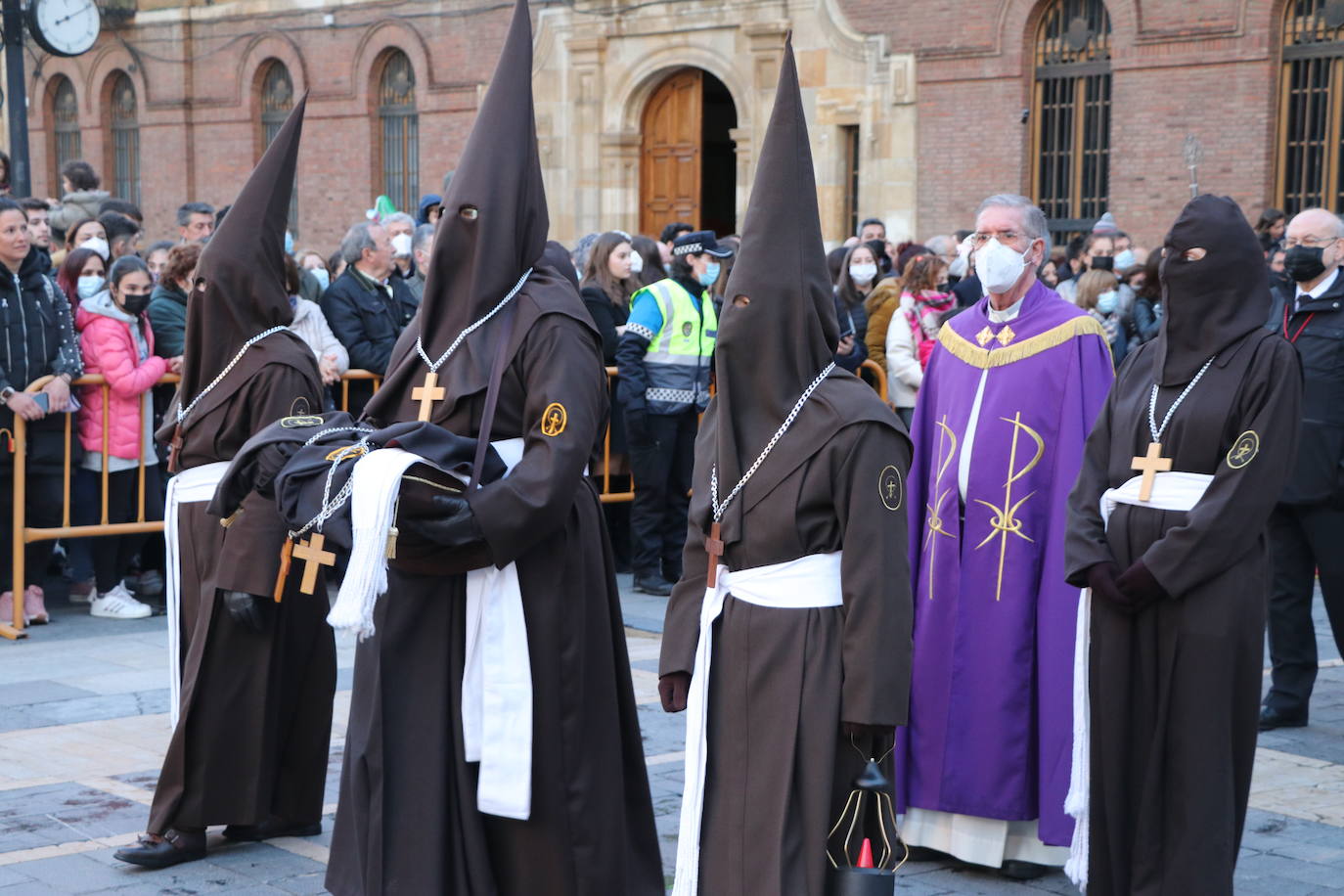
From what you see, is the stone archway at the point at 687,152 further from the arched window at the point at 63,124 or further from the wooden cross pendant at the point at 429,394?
the wooden cross pendant at the point at 429,394

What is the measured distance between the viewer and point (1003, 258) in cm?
573

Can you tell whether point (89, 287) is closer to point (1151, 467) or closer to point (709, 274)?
point (709, 274)

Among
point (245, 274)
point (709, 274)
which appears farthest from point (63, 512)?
point (245, 274)

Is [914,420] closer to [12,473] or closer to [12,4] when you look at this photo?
[12,473]

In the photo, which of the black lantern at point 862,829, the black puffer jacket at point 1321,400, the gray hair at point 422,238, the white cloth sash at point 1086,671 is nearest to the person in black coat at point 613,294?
the gray hair at point 422,238

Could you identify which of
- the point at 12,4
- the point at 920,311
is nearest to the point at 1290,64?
the point at 920,311

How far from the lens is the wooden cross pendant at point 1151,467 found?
5.09 metres

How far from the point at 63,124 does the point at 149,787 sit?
28480 mm

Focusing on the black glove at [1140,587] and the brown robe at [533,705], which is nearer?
the brown robe at [533,705]

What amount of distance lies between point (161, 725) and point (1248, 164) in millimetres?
13909

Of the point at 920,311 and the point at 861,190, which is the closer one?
the point at 920,311

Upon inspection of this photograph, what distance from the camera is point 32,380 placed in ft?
30.0

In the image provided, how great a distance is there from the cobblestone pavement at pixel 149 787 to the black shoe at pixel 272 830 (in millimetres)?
32

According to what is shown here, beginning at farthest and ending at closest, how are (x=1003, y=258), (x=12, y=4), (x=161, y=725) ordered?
1. (x=12, y=4)
2. (x=161, y=725)
3. (x=1003, y=258)
